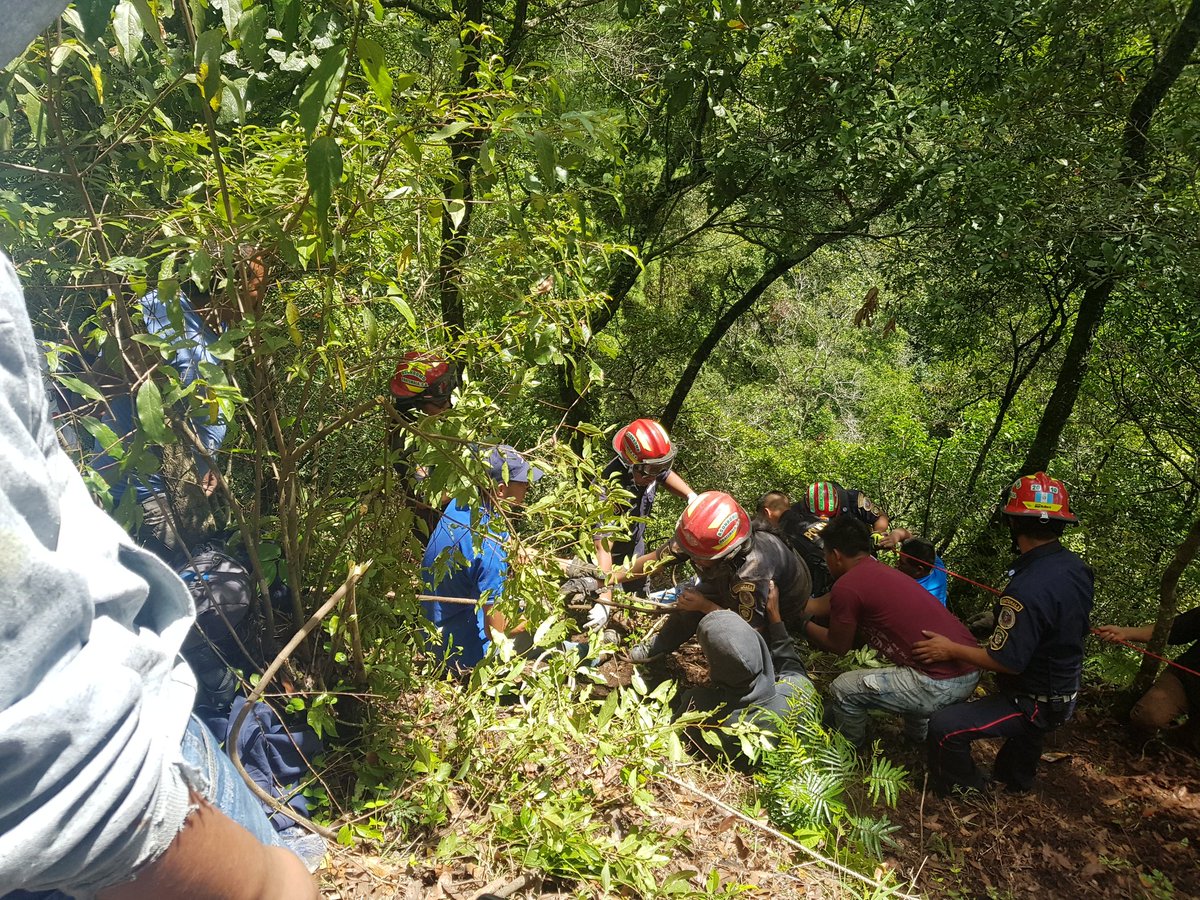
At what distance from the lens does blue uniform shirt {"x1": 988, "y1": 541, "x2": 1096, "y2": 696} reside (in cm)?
427

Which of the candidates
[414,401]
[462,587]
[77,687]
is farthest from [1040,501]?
[77,687]

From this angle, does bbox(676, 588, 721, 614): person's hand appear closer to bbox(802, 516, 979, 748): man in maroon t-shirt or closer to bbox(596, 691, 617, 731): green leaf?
bbox(802, 516, 979, 748): man in maroon t-shirt

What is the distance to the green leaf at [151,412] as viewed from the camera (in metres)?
1.66

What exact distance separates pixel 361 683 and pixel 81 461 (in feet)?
4.18

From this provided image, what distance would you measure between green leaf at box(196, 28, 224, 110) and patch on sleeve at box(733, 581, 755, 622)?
3.57m

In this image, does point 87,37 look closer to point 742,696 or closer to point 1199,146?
point 742,696

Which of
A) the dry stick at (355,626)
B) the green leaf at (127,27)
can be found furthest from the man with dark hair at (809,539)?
the green leaf at (127,27)


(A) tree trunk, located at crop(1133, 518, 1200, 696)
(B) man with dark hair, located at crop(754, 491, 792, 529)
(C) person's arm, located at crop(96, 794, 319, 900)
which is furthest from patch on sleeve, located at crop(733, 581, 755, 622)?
(C) person's arm, located at crop(96, 794, 319, 900)

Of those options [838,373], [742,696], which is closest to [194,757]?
[742,696]

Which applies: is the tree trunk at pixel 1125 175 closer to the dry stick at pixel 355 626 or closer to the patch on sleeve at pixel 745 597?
the patch on sleeve at pixel 745 597

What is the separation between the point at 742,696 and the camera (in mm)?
4148

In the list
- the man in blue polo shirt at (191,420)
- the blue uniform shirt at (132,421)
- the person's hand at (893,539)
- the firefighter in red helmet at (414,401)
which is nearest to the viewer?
the man in blue polo shirt at (191,420)

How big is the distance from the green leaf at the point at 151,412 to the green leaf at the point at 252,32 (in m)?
0.70

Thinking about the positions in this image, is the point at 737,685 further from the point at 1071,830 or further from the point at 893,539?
the point at 893,539
